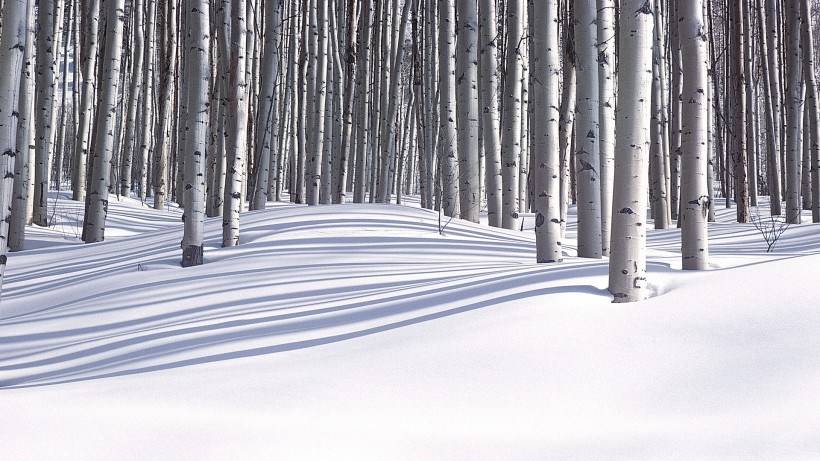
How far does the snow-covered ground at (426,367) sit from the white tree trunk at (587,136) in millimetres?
908

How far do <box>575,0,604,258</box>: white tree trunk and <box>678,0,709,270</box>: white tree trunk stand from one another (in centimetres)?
120

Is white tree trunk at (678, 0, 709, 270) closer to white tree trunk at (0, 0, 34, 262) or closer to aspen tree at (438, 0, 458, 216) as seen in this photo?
white tree trunk at (0, 0, 34, 262)

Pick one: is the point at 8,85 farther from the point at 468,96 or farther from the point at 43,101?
the point at 43,101

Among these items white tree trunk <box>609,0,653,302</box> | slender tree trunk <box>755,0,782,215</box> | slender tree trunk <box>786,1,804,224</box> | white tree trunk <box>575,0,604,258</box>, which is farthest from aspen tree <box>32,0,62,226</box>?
slender tree trunk <box>755,0,782,215</box>

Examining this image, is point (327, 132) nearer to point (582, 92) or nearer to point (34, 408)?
point (582, 92)

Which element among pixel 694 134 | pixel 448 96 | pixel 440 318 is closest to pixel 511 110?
pixel 448 96

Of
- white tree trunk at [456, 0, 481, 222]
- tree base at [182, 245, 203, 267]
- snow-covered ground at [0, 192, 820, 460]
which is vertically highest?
white tree trunk at [456, 0, 481, 222]

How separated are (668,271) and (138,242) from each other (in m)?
5.24

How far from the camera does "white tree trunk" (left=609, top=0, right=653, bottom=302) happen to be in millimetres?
3039

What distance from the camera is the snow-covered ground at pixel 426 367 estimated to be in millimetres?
1953

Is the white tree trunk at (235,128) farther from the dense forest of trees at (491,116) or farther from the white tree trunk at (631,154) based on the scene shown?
the white tree trunk at (631,154)

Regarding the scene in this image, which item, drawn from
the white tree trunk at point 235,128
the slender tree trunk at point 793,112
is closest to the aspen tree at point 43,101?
the white tree trunk at point 235,128

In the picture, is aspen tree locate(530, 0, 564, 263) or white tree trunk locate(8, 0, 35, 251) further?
white tree trunk locate(8, 0, 35, 251)

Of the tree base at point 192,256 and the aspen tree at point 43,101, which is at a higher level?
the aspen tree at point 43,101
